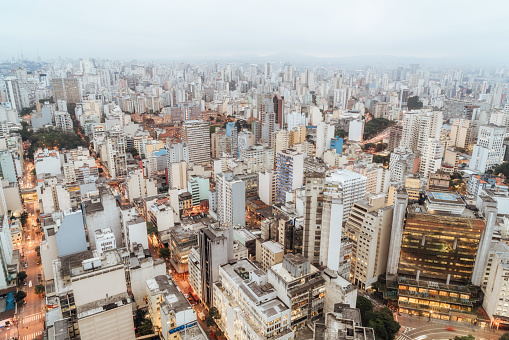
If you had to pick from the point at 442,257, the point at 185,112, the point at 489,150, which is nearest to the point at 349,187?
the point at 442,257

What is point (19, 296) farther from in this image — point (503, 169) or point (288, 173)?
point (503, 169)

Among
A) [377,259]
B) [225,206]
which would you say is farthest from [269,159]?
[377,259]

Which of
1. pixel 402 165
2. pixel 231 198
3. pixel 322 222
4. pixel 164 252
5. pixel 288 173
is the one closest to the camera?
pixel 322 222

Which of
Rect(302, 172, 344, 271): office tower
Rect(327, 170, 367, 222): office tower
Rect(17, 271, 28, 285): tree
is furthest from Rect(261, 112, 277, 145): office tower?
Rect(17, 271, 28, 285): tree

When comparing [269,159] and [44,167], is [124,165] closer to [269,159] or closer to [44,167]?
[44,167]

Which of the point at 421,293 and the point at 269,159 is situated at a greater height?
the point at 269,159
